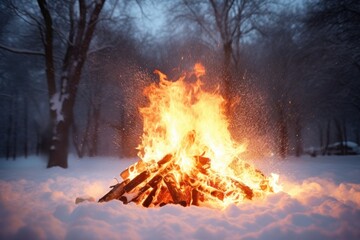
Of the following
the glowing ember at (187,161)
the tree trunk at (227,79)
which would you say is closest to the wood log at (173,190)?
the glowing ember at (187,161)

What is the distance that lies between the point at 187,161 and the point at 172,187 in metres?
0.88

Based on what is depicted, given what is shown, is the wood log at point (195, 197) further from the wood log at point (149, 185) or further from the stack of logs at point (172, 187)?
the wood log at point (149, 185)

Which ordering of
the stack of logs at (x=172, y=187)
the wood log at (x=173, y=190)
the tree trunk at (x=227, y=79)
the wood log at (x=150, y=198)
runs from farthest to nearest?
1. the tree trunk at (x=227, y=79)
2. the stack of logs at (x=172, y=187)
3. the wood log at (x=150, y=198)
4. the wood log at (x=173, y=190)

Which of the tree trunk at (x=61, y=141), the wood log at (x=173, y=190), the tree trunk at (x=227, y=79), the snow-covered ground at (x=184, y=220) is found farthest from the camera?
the tree trunk at (x=227, y=79)

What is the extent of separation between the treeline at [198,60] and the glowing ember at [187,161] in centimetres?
689

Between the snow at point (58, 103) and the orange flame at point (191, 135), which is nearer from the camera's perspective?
the orange flame at point (191, 135)

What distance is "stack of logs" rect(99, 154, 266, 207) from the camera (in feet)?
17.4

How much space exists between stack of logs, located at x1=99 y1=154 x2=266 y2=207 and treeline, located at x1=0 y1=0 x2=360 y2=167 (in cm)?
759

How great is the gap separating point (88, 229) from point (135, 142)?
2232 cm

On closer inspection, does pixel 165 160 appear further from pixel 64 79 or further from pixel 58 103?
pixel 64 79

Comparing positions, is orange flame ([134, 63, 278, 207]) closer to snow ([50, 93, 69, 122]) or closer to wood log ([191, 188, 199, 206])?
wood log ([191, 188, 199, 206])

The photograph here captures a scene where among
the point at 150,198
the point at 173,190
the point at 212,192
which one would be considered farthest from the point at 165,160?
the point at 212,192

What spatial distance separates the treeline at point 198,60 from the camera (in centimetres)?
1212

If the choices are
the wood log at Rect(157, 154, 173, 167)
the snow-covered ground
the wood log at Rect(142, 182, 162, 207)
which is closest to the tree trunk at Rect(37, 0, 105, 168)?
the snow-covered ground
